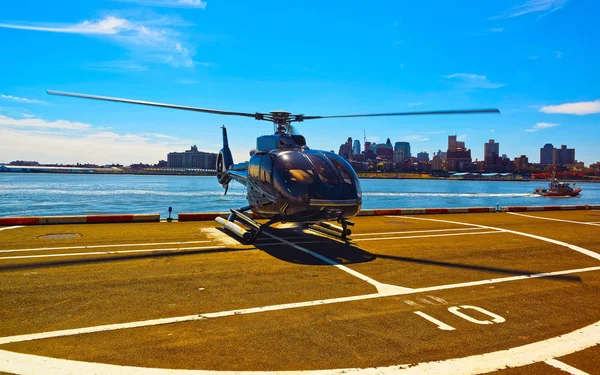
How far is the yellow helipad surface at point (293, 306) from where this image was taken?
495 centimetres

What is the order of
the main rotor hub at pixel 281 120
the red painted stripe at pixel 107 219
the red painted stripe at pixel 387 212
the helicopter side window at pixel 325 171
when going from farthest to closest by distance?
the red painted stripe at pixel 387 212, the red painted stripe at pixel 107 219, the main rotor hub at pixel 281 120, the helicopter side window at pixel 325 171

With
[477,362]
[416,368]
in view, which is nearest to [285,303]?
[416,368]

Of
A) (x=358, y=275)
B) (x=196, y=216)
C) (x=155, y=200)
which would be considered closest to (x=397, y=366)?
(x=358, y=275)

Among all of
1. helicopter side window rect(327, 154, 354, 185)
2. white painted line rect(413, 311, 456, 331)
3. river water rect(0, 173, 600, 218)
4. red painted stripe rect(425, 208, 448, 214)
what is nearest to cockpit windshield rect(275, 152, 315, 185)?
helicopter side window rect(327, 154, 354, 185)

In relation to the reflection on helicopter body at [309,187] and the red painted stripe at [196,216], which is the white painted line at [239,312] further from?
the red painted stripe at [196,216]

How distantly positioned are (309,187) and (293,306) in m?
5.01

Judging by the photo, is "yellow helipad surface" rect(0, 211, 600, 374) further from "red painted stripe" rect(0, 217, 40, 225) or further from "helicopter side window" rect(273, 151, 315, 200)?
"red painted stripe" rect(0, 217, 40, 225)

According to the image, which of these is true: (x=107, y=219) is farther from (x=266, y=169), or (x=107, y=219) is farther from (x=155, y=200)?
(x=155, y=200)

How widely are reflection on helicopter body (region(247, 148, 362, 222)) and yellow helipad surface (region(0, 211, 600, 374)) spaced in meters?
1.26

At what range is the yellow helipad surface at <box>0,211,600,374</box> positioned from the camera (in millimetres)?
4945

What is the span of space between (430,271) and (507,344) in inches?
163

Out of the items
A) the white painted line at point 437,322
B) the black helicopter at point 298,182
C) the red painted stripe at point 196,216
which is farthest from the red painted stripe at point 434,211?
the white painted line at point 437,322

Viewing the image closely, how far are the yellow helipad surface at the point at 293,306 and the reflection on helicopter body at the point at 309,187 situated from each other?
4.13 ft

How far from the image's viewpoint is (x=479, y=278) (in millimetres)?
9016
